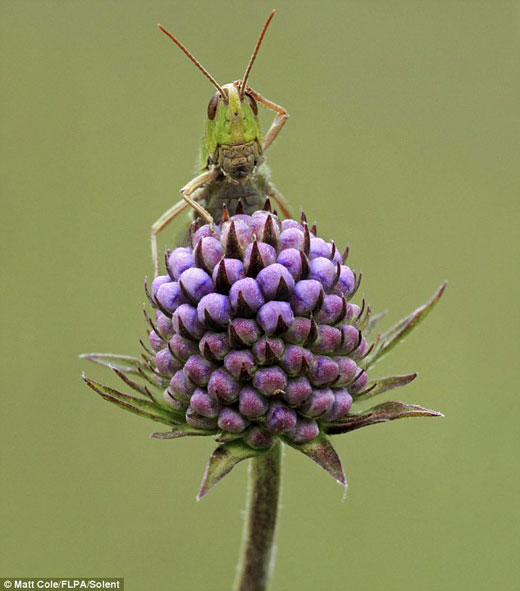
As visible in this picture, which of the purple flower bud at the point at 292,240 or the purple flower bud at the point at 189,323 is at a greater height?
the purple flower bud at the point at 292,240

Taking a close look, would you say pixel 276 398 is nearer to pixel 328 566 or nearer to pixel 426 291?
pixel 328 566

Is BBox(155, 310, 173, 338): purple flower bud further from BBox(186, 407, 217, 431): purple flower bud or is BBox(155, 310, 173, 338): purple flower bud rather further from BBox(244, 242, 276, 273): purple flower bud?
BBox(244, 242, 276, 273): purple flower bud

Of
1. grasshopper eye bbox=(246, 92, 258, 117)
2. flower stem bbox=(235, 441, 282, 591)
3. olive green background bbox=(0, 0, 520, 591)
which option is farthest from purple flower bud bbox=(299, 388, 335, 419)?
olive green background bbox=(0, 0, 520, 591)

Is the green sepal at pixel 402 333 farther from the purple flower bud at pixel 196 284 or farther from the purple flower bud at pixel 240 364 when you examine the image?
the purple flower bud at pixel 196 284

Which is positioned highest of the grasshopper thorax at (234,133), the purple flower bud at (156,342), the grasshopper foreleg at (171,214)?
the grasshopper thorax at (234,133)

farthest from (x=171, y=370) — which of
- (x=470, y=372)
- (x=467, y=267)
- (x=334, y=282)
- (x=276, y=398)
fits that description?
(x=467, y=267)

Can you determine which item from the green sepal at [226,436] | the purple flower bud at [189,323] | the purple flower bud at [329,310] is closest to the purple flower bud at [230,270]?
the purple flower bud at [189,323]
